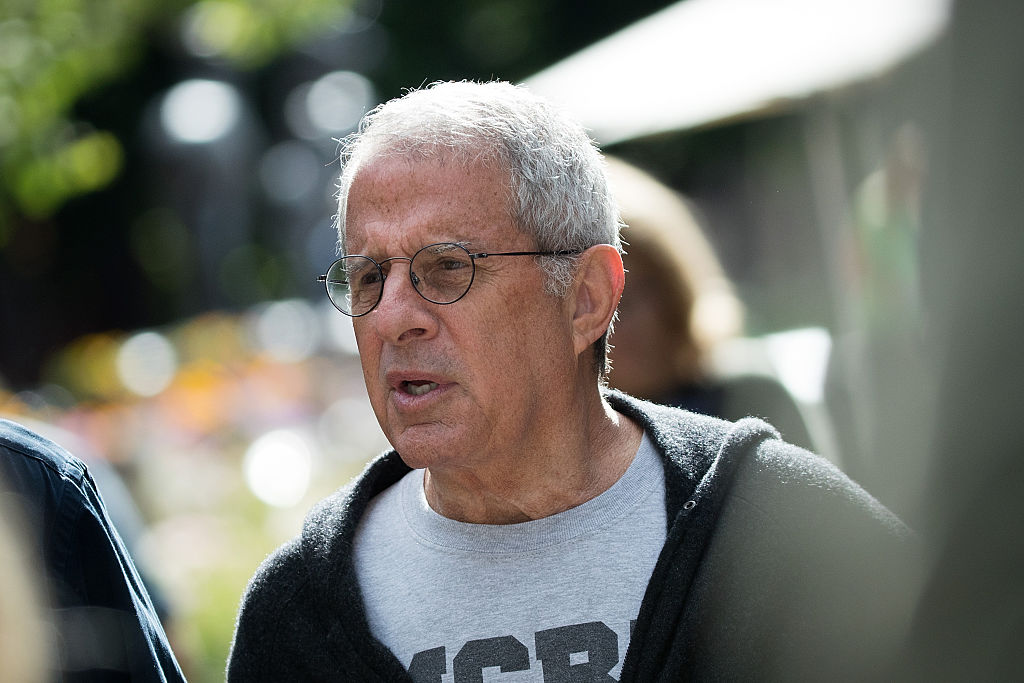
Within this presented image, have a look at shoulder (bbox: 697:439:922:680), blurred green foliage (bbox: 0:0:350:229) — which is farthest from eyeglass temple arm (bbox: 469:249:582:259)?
blurred green foliage (bbox: 0:0:350:229)

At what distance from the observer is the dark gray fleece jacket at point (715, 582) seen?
1.84m

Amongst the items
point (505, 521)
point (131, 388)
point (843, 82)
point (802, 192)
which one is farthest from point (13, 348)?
point (505, 521)

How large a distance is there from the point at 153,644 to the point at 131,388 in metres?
8.64

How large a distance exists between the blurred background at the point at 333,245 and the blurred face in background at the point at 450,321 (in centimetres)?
64

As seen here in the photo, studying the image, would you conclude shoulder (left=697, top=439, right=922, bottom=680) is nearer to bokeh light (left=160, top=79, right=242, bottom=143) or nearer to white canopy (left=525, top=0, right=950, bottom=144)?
white canopy (left=525, top=0, right=950, bottom=144)

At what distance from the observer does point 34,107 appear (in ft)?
30.7

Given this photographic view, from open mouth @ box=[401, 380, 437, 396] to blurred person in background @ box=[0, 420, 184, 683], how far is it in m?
0.57

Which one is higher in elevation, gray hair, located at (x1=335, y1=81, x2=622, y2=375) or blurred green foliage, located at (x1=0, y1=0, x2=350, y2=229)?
blurred green foliage, located at (x1=0, y1=0, x2=350, y2=229)

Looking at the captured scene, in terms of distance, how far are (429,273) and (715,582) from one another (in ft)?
2.42

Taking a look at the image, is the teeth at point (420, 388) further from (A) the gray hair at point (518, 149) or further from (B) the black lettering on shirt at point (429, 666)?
(B) the black lettering on shirt at point (429, 666)

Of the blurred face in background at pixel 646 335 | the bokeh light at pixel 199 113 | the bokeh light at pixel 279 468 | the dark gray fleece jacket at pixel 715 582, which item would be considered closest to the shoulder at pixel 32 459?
the dark gray fleece jacket at pixel 715 582

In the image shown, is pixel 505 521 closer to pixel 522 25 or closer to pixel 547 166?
pixel 547 166

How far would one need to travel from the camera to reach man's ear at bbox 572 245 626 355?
2174 millimetres

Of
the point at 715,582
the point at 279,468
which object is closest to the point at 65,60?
the point at 279,468
